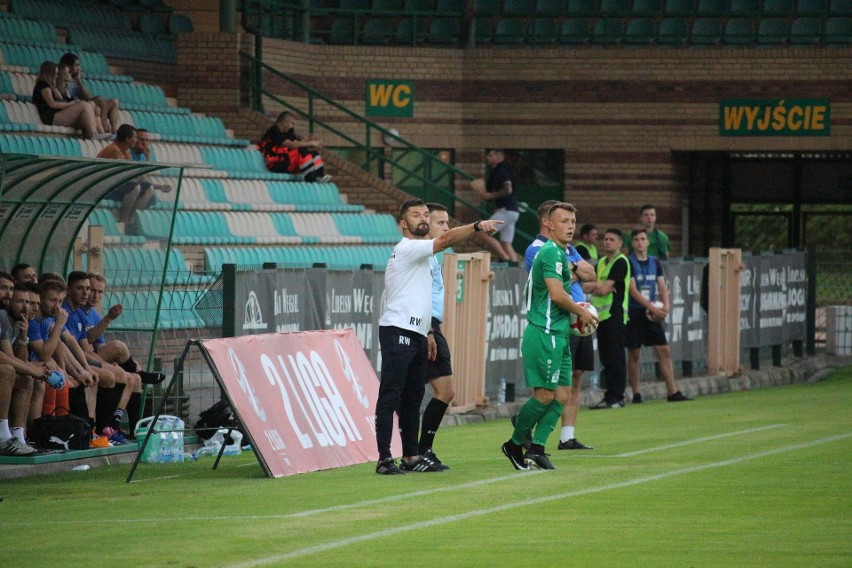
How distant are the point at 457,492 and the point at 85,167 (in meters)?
5.03

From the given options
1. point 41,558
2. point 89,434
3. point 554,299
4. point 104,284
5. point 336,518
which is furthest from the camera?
point 104,284

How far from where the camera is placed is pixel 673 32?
31.1 m

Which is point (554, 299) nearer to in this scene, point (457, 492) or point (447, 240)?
point (447, 240)

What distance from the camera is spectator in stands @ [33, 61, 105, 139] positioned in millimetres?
20062

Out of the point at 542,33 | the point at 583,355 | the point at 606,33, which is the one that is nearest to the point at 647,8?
the point at 606,33

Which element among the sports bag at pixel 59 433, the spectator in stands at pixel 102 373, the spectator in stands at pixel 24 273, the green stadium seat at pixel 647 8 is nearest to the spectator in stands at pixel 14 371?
the sports bag at pixel 59 433

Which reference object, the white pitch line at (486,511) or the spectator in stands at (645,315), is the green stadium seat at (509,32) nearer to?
the spectator in stands at (645,315)

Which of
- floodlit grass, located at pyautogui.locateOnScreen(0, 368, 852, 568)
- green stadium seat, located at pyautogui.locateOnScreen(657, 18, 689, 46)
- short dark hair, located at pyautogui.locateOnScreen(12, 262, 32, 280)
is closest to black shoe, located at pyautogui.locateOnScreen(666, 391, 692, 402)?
floodlit grass, located at pyautogui.locateOnScreen(0, 368, 852, 568)

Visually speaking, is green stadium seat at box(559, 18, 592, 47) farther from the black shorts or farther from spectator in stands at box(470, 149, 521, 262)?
the black shorts

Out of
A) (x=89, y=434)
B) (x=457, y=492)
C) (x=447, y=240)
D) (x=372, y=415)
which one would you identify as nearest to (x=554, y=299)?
(x=447, y=240)

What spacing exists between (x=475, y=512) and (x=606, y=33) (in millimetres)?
22971

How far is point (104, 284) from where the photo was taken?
14.4 meters

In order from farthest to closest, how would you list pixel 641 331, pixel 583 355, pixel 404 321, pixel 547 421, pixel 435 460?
pixel 641 331, pixel 583 355, pixel 435 460, pixel 547 421, pixel 404 321

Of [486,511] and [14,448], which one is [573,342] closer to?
[14,448]
